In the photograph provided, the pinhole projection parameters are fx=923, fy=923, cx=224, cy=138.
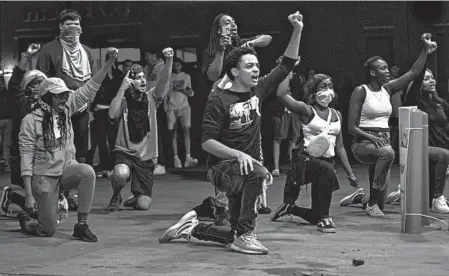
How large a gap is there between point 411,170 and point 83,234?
2919mm

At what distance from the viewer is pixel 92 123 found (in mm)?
15719

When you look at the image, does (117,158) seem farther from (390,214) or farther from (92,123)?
(92,123)

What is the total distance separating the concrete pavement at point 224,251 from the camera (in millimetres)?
6320

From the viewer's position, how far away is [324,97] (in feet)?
28.6

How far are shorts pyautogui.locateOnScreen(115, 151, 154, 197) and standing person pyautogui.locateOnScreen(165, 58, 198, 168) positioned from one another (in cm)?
597

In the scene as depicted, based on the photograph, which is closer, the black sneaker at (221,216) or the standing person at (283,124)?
the black sneaker at (221,216)

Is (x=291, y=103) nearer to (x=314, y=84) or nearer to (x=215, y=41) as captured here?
Result: (x=314, y=84)

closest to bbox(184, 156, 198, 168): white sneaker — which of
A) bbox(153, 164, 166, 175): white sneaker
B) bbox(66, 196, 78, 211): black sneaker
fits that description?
bbox(153, 164, 166, 175): white sneaker

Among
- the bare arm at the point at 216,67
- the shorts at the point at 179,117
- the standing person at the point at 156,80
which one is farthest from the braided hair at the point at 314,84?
the shorts at the point at 179,117

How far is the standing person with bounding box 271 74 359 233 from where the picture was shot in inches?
328

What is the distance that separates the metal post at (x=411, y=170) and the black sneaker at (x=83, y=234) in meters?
2.73

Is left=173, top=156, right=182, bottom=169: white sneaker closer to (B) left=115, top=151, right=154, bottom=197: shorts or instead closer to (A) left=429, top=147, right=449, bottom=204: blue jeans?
(B) left=115, top=151, right=154, bottom=197: shorts

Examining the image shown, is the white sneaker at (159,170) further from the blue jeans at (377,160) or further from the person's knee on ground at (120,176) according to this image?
the blue jeans at (377,160)

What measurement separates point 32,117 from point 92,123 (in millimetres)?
7686
